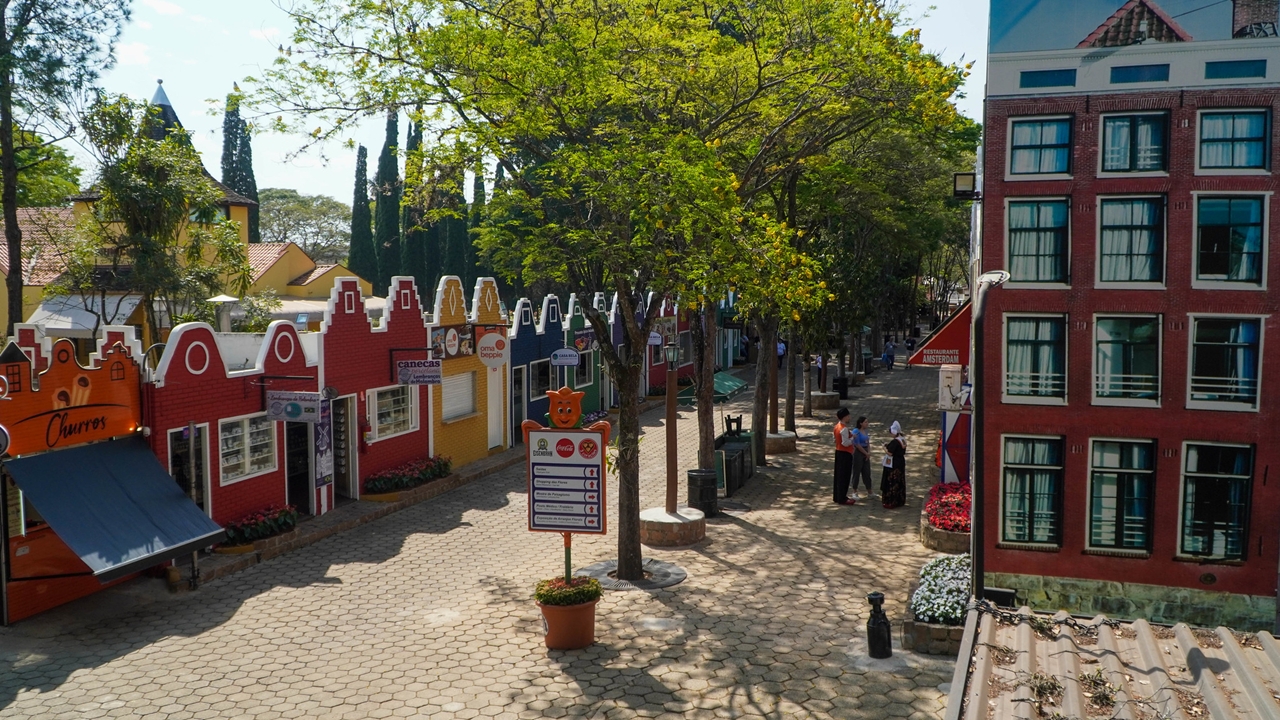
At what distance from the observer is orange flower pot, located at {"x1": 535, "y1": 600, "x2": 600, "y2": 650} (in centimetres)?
1138

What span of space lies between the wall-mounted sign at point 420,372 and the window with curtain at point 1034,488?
11724 millimetres

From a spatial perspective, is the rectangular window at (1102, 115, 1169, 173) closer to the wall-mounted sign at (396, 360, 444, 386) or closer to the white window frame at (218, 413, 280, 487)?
the wall-mounted sign at (396, 360, 444, 386)

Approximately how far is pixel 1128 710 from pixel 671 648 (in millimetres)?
6635

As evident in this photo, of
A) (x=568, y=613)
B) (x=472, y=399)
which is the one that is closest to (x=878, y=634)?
(x=568, y=613)

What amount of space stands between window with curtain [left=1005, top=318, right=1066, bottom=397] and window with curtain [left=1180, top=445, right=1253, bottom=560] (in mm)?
1927

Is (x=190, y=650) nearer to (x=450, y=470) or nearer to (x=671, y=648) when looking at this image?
(x=671, y=648)

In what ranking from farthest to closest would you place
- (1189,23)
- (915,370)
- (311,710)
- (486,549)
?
1. (915,370)
2. (486,549)
3. (1189,23)
4. (311,710)

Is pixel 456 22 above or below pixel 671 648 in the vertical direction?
above

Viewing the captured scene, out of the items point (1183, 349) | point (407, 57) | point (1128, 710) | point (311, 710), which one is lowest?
point (311, 710)

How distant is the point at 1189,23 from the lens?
40.5 feet

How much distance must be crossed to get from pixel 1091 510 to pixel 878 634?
4.35m

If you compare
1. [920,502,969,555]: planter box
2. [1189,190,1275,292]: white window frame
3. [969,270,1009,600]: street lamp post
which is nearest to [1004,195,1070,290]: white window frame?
[1189,190,1275,292]: white window frame

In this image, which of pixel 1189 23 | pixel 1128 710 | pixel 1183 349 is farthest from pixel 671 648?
pixel 1189 23

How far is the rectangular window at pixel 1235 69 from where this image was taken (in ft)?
40.2
